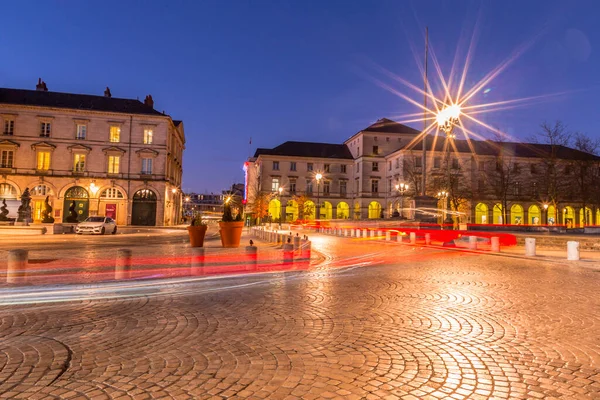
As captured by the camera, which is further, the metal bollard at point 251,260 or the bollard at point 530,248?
the bollard at point 530,248

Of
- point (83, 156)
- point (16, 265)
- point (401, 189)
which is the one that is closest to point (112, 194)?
point (83, 156)

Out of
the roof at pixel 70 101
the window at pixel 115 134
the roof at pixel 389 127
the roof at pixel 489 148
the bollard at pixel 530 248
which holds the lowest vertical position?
the bollard at pixel 530 248

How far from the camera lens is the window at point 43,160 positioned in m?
49.3

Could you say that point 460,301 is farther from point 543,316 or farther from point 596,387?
point 596,387

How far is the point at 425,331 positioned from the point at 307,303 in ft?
8.11

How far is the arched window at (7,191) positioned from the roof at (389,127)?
5586 centimetres

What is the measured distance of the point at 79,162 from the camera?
5034 cm

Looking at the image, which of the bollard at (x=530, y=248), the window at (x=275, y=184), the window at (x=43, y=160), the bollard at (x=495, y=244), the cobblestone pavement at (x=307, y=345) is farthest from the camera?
the window at (x=275, y=184)

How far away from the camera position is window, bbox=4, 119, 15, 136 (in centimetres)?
4878

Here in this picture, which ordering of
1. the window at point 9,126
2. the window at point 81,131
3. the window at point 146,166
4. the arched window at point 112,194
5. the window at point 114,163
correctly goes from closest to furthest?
the window at point 9,126 → the window at point 81,131 → the arched window at point 112,194 → the window at point 114,163 → the window at point 146,166

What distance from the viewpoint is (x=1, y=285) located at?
8664 mm

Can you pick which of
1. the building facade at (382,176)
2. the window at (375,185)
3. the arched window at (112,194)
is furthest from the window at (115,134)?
the window at (375,185)

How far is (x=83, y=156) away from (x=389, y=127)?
53.0m

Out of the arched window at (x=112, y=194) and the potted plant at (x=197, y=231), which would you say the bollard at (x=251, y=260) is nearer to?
the potted plant at (x=197, y=231)
